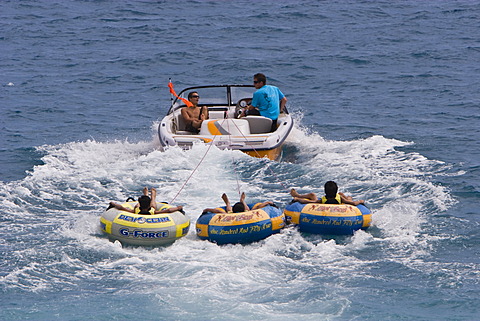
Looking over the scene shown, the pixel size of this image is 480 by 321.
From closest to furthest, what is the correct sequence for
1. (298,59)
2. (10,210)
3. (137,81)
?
(10,210), (137,81), (298,59)

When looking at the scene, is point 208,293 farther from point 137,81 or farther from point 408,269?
point 137,81

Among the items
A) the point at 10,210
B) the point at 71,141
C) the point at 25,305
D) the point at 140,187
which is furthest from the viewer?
the point at 71,141

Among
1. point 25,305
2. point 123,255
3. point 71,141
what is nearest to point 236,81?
point 71,141

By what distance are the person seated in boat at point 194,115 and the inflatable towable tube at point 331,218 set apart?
17.0 ft

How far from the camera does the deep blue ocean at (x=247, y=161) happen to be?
8.92 m

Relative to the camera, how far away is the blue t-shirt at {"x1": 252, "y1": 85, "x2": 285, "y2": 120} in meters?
15.5

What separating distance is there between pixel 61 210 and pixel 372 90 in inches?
458

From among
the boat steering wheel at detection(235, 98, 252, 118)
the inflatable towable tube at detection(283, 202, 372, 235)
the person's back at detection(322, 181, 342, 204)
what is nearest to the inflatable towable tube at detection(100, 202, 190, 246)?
the inflatable towable tube at detection(283, 202, 372, 235)

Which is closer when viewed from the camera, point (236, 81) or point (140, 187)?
point (140, 187)

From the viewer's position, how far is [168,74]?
23547 mm

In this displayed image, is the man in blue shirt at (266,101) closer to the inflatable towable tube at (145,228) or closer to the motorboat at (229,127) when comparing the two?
the motorboat at (229,127)

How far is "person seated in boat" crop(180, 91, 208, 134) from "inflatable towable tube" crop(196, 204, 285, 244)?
17.3 feet

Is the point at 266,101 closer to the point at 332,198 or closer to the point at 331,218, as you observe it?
the point at 332,198

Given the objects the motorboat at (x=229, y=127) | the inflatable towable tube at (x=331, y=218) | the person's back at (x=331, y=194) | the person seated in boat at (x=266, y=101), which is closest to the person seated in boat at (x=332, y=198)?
the person's back at (x=331, y=194)
